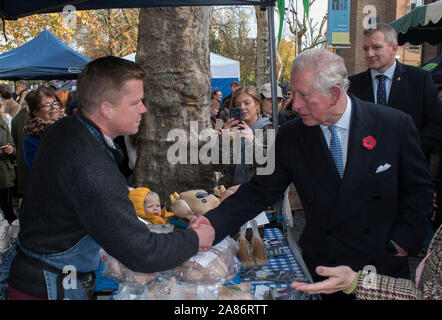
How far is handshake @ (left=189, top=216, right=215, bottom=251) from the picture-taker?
2027mm

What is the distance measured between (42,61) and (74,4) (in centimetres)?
638

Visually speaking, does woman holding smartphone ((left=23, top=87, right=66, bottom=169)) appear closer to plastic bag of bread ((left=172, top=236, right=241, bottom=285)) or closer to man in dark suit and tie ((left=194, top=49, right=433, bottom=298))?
plastic bag of bread ((left=172, top=236, right=241, bottom=285))

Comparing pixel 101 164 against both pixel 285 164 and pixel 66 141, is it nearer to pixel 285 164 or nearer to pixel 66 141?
pixel 66 141

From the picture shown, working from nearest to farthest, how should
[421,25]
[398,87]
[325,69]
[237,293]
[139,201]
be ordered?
[237,293] < [325,69] < [139,201] < [398,87] < [421,25]

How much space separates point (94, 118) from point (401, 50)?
27550 mm

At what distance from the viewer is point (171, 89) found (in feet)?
13.0

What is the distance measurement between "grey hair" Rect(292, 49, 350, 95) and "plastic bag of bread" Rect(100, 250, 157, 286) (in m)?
1.34

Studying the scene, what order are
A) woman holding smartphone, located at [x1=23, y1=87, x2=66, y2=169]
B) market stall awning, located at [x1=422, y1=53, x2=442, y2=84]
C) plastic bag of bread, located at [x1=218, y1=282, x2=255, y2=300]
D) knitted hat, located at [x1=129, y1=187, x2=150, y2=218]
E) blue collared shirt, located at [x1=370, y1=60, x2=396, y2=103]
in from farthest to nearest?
market stall awning, located at [x1=422, y1=53, x2=442, y2=84]
woman holding smartphone, located at [x1=23, y1=87, x2=66, y2=169]
blue collared shirt, located at [x1=370, y1=60, x2=396, y2=103]
knitted hat, located at [x1=129, y1=187, x2=150, y2=218]
plastic bag of bread, located at [x1=218, y1=282, x2=255, y2=300]

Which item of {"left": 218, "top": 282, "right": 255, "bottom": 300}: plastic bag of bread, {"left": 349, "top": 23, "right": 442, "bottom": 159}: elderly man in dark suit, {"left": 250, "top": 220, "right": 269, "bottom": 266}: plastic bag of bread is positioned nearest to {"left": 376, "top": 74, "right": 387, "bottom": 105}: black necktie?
{"left": 349, "top": 23, "right": 442, "bottom": 159}: elderly man in dark suit

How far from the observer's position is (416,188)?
2045mm

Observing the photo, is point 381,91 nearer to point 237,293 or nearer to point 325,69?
point 325,69

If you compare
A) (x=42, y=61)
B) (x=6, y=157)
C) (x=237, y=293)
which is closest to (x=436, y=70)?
(x=237, y=293)
